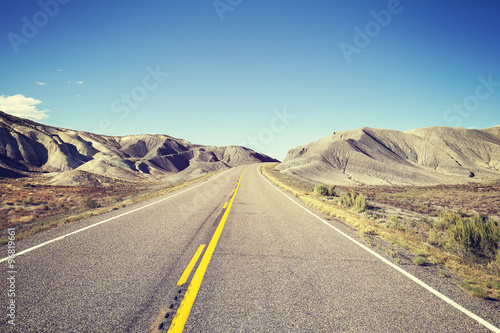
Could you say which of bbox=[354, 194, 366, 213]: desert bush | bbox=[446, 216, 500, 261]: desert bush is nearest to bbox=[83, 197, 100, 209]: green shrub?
bbox=[354, 194, 366, 213]: desert bush

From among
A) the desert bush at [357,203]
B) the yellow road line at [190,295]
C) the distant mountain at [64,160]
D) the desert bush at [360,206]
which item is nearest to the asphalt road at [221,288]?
→ the yellow road line at [190,295]

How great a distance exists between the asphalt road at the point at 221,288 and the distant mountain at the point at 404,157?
165 feet

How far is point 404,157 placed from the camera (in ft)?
309

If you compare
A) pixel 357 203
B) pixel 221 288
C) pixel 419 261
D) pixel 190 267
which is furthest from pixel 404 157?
pixel 221 288

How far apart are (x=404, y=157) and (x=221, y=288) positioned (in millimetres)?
113582

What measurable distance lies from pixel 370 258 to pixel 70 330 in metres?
5.32

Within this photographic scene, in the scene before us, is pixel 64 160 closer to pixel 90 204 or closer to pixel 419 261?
pixel 90 204

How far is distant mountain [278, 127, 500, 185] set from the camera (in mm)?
64000

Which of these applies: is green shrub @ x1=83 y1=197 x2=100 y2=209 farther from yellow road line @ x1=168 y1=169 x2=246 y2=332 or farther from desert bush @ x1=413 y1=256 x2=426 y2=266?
desert bush @ x1=413 y1=256 x2=426 y2=266

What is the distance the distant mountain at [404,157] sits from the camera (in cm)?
6400

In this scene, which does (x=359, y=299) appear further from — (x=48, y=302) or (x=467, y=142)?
(x=467, y=142)

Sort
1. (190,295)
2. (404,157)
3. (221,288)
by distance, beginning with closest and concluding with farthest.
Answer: (190,295) → (221,288) → (404,157)

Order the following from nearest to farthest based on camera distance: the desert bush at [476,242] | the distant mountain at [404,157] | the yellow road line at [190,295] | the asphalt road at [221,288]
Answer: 1. the yellow road line at [190,295]
2. the asphalt road at [221,288]
3. the desert bush at [476,242]
4. the distant mountain at [404,157]

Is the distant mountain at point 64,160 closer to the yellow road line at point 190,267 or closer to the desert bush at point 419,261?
the yellow road line at point 190,267
